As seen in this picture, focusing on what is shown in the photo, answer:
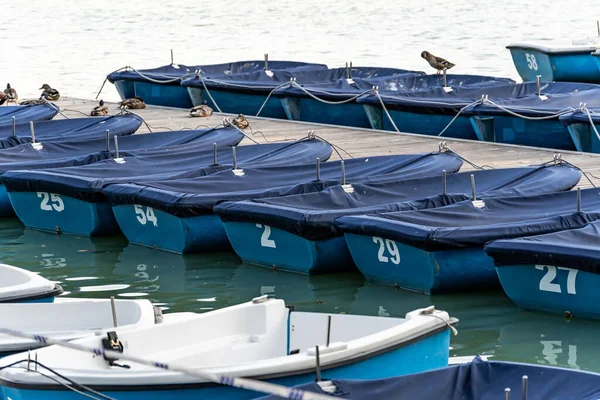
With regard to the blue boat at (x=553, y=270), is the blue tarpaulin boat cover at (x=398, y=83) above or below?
below

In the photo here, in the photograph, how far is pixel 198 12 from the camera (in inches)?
1825

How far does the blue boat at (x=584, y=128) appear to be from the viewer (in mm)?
13148

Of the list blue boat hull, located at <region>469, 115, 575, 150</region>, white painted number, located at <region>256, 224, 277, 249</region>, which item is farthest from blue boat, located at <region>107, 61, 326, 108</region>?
white painted number, located at <region>256, 224, 277, 249</region>

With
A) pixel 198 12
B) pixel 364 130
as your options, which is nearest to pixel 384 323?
pixel 364 130

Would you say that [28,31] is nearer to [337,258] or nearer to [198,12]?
[198,12]

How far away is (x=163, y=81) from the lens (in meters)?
18.7

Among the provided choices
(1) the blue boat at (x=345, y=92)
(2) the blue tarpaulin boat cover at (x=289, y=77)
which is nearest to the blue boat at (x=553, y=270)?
(1) the blue boat at (x=345, y=92)

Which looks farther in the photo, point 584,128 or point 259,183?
point 584,128

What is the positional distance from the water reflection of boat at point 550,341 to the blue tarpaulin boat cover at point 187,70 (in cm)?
1116

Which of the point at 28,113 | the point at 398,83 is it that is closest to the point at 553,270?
the point at 28,113

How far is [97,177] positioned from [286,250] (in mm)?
2447

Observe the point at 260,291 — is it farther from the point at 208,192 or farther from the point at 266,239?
the point at 208,192

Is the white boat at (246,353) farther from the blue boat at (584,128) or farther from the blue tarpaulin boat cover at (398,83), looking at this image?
the blue tarpaulin boat cover at (398,83)

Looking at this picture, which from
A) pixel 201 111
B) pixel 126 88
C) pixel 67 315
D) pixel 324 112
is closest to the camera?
pixel 67 315
